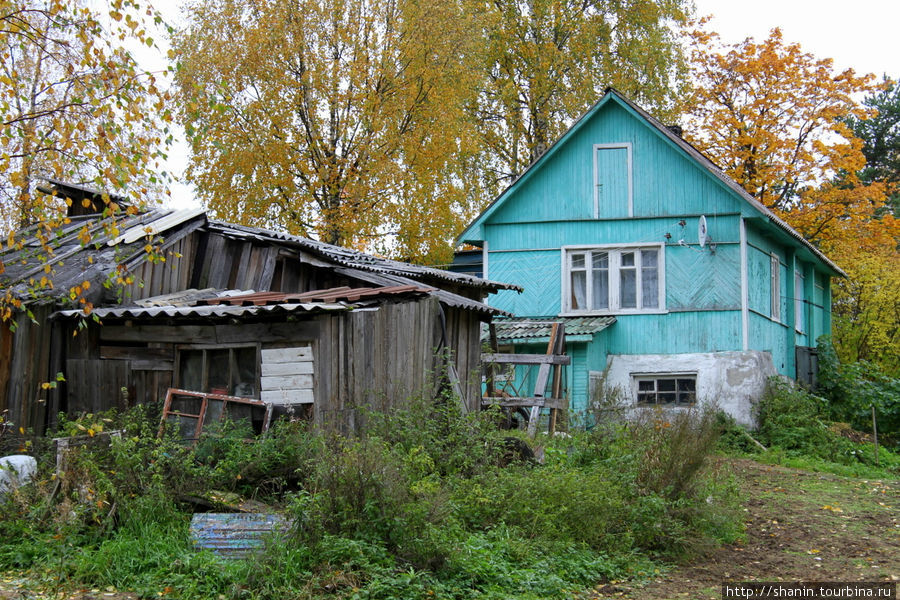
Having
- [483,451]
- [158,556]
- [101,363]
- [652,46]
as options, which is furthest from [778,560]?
[652,46]

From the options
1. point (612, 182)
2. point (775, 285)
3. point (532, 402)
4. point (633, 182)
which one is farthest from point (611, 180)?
point (532, 402)

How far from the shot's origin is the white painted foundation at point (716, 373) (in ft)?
60.6

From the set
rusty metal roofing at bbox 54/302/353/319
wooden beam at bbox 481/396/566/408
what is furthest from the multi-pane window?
rusty metal roofing at bbox 54/302/353/319

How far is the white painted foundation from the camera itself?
18.5 meters

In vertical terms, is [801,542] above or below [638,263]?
below

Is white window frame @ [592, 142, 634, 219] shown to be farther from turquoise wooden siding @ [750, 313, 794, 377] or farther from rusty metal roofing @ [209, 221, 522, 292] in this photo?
rusty metal roofing @ [209, 221, 522, 292]

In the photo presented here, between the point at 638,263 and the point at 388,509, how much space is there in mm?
13306

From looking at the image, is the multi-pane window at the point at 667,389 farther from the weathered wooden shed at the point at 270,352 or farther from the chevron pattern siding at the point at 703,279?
the weathered wooden shed at the point at 270,352

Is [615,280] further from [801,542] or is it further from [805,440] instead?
[801,542]

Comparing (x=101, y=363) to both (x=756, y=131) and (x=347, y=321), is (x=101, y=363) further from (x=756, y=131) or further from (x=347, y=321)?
(x=756, y=131)

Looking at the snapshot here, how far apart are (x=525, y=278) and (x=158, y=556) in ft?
45.4

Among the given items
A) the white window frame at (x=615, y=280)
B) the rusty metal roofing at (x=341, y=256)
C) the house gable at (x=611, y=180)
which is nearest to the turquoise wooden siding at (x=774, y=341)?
the white window frame at (x=615, y=280)

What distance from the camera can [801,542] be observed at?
973cm

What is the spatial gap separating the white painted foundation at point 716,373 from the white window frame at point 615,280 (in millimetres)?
994
